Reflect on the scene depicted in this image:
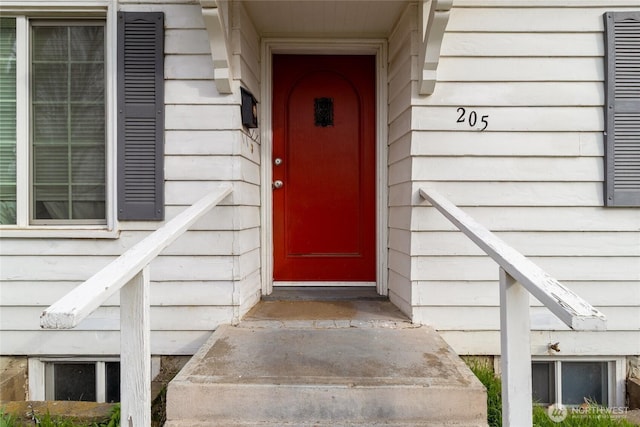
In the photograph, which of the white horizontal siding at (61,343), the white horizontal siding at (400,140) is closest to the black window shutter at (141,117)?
the white horizontal siding at (61,343)

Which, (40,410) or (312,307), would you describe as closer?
(40,410)

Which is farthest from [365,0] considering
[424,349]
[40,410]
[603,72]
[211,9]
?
[40,410]

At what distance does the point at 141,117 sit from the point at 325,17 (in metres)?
1.28

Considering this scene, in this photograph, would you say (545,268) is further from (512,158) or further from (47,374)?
(47,374)

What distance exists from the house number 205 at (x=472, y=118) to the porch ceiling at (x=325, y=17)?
2.35ft

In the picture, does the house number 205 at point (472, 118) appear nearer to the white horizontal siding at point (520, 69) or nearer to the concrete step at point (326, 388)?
the white horizontal siding at point (520, 69)

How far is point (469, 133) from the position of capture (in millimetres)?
2436

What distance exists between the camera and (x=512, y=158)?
8.02 feet

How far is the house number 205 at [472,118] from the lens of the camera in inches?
95.6

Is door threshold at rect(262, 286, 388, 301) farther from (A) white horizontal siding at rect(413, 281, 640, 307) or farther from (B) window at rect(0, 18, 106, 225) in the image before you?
(B) window at rect(0, 18, 106, 225)

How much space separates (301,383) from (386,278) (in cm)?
135

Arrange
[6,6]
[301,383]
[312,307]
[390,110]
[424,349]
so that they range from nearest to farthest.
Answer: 1. [301,383]
2. [424,349]
3. [6,6]
4. [312,307]
5. [390,110]

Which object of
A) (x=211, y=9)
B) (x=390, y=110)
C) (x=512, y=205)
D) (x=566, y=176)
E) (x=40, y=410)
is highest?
(x=211, y=9)

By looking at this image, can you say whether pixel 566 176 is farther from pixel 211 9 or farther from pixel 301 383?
pixel 211 9
